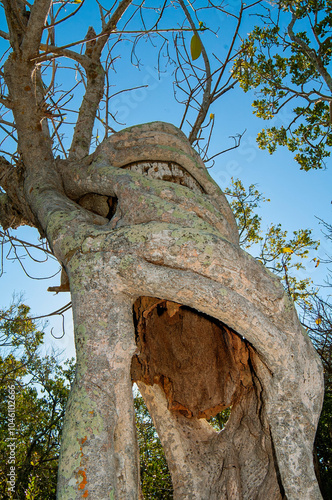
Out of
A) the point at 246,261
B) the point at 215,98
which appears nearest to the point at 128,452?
the point at 246,261

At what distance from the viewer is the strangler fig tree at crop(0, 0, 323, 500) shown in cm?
204

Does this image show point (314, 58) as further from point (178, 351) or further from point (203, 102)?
point (178, 351)

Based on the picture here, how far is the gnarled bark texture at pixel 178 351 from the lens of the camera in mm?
2020

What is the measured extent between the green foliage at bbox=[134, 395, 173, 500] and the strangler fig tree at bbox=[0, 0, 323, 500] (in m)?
4.30

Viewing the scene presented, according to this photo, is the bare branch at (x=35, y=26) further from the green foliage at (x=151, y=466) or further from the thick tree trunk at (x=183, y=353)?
the green foliage at (x=151, y=466)

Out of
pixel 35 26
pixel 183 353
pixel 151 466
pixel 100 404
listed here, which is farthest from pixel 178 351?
pixel 151 466

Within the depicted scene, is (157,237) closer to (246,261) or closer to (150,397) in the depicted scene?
(246,261)

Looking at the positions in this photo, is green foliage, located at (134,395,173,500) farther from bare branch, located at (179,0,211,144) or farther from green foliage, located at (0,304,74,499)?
bare branch, located at (179,0,211,144)

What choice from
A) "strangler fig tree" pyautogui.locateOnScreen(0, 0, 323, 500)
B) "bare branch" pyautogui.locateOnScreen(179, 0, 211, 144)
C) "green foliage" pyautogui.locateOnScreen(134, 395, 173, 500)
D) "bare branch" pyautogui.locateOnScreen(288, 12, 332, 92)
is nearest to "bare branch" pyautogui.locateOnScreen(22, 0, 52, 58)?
"strangler fig tree" pyautogui.locateOnScreen(0, 0, 323, 500)

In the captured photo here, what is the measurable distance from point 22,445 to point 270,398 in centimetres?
638

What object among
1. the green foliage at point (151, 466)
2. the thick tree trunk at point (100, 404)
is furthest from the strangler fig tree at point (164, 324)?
the green foliage at point (151, 466)

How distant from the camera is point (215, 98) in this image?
Result: 446 cm

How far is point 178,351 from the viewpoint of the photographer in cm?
291

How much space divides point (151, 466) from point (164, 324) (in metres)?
4.89
